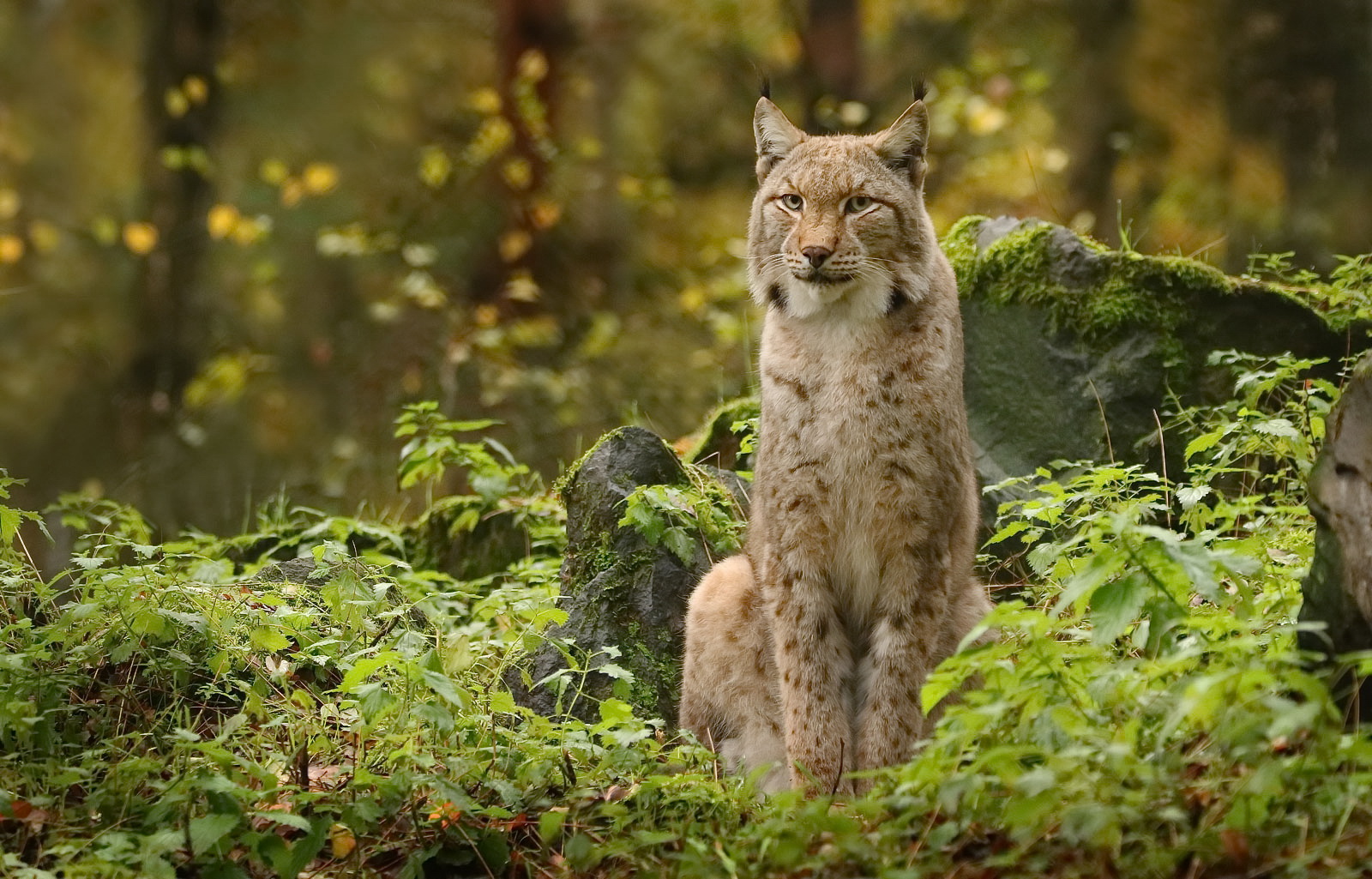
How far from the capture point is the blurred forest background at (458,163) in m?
12.2

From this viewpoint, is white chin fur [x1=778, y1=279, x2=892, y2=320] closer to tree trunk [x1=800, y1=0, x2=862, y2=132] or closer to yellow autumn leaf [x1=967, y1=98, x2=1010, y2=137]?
tree trunk [x1=800, y1=0, x2=862, y2=132]

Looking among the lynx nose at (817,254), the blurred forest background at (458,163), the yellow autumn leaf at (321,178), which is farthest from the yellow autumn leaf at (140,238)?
the lynx nose at (817,254)

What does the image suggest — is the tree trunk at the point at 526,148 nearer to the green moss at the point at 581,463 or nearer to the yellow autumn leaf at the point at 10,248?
the yellow autumn leaf at the point at 10,248

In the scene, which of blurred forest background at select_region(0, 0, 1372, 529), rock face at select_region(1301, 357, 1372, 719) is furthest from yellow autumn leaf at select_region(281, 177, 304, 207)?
rock face at select_region(1301, 357, 1372, 719)

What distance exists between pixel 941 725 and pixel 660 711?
223cm

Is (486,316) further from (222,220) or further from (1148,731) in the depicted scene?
(1148,731)

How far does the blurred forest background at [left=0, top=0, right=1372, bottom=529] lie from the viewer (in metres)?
12.2

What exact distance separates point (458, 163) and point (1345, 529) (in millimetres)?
11203

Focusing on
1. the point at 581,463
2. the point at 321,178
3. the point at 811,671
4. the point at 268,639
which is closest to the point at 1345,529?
the point at 811,671

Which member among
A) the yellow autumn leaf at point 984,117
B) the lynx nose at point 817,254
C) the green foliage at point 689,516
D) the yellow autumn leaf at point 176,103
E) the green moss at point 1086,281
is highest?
the yellow autumn leaf at point 176,103

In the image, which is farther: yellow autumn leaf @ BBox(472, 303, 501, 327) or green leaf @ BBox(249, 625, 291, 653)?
yellow autumn leaf @ BBox(472, 303, 501, 327)

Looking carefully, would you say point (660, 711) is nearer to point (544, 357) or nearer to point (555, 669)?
point (555, 669)

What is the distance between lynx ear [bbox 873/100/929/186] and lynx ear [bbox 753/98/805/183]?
1.06ft

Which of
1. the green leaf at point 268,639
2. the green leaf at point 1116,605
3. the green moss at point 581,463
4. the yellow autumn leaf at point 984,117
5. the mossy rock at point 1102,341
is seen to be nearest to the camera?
the green leaf at point 1116,605
